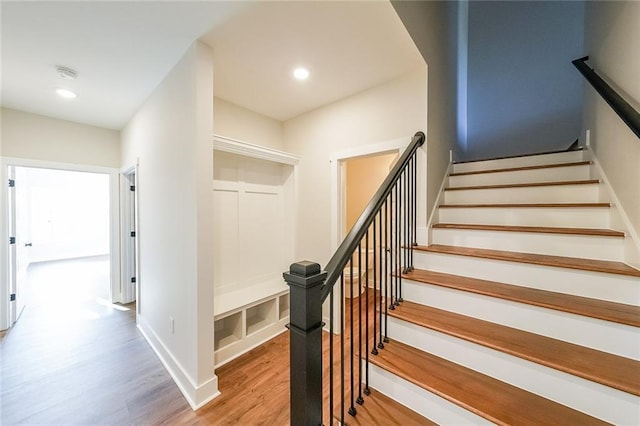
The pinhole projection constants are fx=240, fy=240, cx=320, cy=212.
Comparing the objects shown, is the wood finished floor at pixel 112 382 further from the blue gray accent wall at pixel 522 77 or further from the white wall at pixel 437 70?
the blue gray accent wall at pixel 522 77

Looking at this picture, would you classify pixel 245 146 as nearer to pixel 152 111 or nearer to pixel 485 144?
Result: pixel 152 111

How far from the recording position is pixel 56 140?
127 inches

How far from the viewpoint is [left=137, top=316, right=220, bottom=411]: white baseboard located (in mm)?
1794

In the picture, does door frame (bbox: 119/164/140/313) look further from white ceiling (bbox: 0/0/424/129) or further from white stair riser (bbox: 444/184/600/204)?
white stair riser (bbox: 444/184/600/204)

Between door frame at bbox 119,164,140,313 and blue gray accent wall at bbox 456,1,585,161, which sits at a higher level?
blue gray accent wall at bbox 456,1,585,161

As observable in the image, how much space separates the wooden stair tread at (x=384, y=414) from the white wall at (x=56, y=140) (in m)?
4.50

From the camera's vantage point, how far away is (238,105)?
2881 mm

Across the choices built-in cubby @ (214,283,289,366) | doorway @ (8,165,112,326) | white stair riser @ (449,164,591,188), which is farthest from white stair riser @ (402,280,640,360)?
doorway @ (8,165,112,326)

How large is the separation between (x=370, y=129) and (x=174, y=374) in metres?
2.97

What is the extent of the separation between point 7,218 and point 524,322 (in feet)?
17.2

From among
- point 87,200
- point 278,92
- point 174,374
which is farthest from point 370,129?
point 87,200

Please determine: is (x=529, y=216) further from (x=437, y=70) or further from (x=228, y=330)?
(x=228, y=330)

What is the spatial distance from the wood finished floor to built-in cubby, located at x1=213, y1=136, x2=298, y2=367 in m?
0.29

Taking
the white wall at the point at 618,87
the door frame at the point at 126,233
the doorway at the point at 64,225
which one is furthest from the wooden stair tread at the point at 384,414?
the doorway at the point at 64,225
